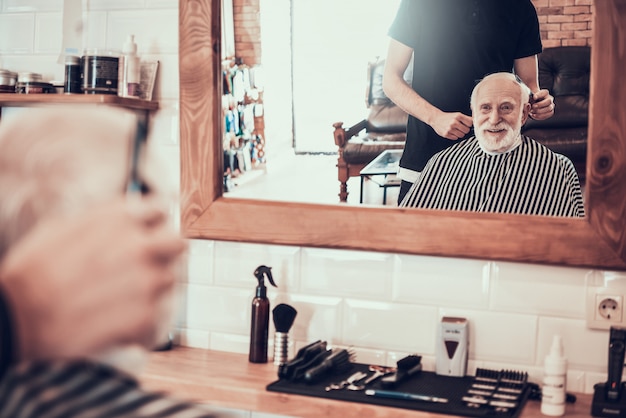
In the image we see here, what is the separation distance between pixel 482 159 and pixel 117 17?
1179 mm

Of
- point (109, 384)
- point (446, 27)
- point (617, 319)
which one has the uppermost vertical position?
point (446, 27)

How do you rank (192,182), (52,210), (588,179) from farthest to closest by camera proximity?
(192,182) → (588,179) → (52,210)

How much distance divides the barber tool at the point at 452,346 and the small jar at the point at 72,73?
4.12ft

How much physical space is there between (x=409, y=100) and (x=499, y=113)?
239 millimetres

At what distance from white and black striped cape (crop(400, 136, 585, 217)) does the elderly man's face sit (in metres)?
0.03

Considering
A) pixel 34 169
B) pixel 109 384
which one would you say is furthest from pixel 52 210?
pixel 109 384

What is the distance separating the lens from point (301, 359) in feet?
7.29

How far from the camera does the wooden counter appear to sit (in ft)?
6.62

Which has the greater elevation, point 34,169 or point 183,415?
point 34,169

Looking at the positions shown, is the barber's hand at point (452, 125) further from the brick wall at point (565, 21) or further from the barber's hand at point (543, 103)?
the brick wall at point (565, 21)

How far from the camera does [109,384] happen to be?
0.80 meters

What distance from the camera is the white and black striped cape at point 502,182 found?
2.15m

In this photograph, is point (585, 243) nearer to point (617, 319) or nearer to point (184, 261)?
point (617, 319)

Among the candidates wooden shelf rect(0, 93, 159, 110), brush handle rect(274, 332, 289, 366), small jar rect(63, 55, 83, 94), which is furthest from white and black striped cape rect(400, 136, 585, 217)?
small jar rect(63, 55, 83, 94)
